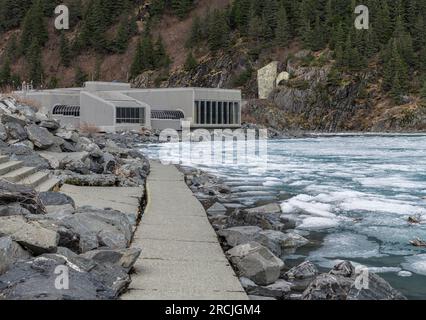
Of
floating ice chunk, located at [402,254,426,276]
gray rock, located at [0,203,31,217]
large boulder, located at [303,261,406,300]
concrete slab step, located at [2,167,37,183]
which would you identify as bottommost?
floating ice chunk, located at [402,254,426,276]

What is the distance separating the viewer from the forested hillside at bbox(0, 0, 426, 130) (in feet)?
269

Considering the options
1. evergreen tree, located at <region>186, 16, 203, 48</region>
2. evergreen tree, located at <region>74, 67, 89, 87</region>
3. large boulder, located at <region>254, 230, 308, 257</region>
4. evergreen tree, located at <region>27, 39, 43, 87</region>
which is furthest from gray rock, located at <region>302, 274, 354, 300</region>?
evergreen tree, located at <region>27, 39, 43, 87</region>

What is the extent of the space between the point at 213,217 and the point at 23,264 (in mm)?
6698

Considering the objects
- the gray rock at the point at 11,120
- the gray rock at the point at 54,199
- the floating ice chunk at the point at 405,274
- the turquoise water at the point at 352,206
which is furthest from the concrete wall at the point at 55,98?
the floating ice chunk at the point at 405,274

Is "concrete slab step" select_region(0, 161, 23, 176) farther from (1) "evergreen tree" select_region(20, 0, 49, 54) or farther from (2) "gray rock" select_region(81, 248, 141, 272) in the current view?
(1) "evergreen tree" select_region(20, 0, 49, 54)

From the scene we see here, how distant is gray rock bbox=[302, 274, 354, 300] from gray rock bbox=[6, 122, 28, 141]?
1158cm

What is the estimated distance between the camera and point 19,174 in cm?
1127

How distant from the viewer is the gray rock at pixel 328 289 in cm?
639

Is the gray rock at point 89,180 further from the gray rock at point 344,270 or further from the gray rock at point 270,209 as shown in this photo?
the gray rock at point 344,270

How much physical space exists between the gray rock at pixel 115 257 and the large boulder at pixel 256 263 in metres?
1.67

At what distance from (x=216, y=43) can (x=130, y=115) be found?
45.3 meters

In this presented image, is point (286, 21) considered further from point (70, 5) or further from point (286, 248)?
point (286, 248)

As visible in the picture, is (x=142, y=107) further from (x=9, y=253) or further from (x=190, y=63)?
(x=9, y=253)

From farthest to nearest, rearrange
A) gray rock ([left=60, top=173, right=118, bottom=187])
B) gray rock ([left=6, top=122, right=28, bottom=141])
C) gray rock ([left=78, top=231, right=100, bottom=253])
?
gray rock ([left=6, top=122, right=28, bottom=141])
gray rock ([left=60, top=173, right=118, bottom=187])
gray rock ([left=78, top=231, right=100, bottom=253])
